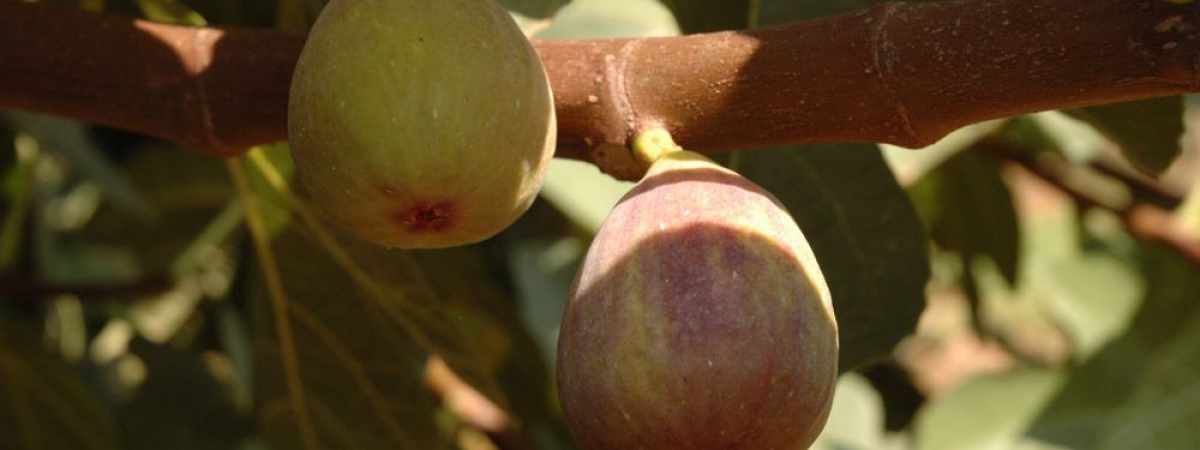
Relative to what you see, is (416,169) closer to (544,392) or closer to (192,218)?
(544,392)

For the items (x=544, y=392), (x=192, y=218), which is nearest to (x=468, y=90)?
(x=544, y=392)

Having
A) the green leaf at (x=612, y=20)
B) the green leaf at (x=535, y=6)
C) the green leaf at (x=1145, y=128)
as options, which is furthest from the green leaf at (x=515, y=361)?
the green leaf at (x=1145, y=128)

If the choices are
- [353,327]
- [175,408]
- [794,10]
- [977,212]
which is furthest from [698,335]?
[175,408]

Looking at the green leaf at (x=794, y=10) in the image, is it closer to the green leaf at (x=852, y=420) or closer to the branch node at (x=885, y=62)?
the branch node at (x=885, y=62)

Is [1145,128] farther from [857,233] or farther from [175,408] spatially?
[175,408]

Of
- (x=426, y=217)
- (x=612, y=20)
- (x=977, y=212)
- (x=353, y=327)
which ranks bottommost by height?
(x=977, y=212)

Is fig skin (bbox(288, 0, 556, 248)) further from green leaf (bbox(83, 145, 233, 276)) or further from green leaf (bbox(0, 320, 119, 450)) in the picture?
green leaf (bbox(83, 145, 233, 276))
